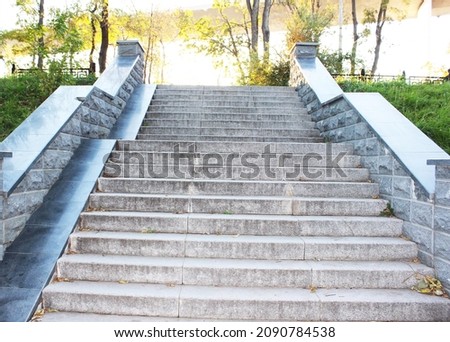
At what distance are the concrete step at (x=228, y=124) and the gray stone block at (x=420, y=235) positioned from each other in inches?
133

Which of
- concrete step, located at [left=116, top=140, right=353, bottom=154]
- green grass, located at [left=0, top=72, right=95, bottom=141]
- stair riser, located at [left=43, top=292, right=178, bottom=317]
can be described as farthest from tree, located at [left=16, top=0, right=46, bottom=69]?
stair riser, located at [left=43, top=292, right=178, bottom=317]

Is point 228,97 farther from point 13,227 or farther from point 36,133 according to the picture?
point 13,227

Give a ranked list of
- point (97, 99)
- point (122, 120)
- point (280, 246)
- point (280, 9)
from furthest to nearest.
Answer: point (280, 9) < point (122, 120) < point (97, 99) < point (280, 246)

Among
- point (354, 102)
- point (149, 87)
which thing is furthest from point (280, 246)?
point (149, 87)

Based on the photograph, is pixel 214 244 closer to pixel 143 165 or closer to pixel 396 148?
pixel 143 165

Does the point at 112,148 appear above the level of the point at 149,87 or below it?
below

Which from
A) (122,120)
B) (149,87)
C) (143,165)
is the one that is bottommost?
(143,165)

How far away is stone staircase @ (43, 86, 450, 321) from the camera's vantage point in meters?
2.53

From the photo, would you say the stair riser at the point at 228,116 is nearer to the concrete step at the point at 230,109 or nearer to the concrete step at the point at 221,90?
the concrete step at the point at 230,109

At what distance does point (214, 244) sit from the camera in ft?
9.98

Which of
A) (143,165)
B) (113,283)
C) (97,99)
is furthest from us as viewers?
(97,99)

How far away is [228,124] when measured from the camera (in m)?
6.16

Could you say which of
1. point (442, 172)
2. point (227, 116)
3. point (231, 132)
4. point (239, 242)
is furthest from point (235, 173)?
point (227, 116)

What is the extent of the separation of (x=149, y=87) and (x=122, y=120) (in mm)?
2271
